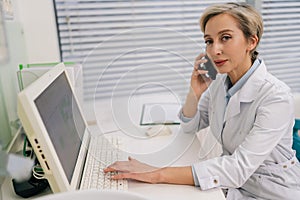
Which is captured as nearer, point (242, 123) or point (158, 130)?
point (242, 123)

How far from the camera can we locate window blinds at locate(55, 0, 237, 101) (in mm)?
1007

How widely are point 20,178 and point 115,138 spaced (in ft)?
1.26

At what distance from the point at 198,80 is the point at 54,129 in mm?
653

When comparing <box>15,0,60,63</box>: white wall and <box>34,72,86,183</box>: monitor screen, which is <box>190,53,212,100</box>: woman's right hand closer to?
<box>34,72,86,183</box>: monitor screen

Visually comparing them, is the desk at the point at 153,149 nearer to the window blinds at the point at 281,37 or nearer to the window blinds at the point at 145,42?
the window blinds at the point at 145,42

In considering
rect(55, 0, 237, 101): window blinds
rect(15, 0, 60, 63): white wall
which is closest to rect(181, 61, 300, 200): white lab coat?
rect(55, 0, 237, 101): window blinds

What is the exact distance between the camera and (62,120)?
0.72 meters

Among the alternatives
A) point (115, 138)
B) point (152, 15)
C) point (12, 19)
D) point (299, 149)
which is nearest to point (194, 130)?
point (115, 138)

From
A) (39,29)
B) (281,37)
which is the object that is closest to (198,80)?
(39,29)

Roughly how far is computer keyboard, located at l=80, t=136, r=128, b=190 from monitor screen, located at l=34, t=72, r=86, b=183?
57mm

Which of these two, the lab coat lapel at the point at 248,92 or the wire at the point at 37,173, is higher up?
the lab coat lapel at the point at 248,92

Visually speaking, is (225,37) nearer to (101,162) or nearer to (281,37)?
(101,162)

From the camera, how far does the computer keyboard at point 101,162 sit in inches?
29.2

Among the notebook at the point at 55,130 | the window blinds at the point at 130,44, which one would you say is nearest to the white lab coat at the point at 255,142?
the window blinds at the point at 130,44
